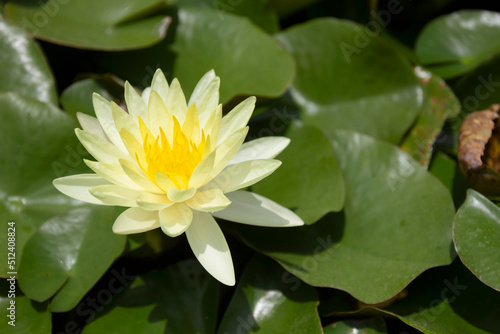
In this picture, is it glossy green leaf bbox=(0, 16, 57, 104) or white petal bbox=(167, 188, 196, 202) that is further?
Result: glossy green leaf bbox=(0, 16, 57, 104)

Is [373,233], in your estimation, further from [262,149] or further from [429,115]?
[429,115]

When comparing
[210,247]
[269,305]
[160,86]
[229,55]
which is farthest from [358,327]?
[229,55]

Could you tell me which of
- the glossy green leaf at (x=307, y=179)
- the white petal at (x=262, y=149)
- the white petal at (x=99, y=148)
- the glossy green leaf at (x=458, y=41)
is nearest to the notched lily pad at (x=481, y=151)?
the glossy green leaf at (x=307, y=179)

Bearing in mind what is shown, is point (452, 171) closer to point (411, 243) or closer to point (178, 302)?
point (411, 243)

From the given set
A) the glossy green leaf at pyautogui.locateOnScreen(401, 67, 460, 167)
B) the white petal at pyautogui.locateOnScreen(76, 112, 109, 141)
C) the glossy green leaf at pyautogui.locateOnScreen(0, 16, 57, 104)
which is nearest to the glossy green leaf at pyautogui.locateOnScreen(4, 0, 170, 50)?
the glossy green leaf at pyautogui.locateOnScreen(0, 16, 57, 104)

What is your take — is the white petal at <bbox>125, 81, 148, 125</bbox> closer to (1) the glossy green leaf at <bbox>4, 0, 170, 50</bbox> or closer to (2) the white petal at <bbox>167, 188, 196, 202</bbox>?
(2) the white petal at <bbox>167, 188, 196, 202</bbox>

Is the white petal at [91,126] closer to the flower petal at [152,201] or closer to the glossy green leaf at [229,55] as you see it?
the flower petal at [152,201]

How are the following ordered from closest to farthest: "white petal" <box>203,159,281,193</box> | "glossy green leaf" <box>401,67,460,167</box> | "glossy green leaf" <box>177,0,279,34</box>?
"white petal" <box>203,159,281,193</box> < "glossy green leaf" <box>401,67,460,167</box> < "glossy green leaf" <box>177,0,279,34</box>
